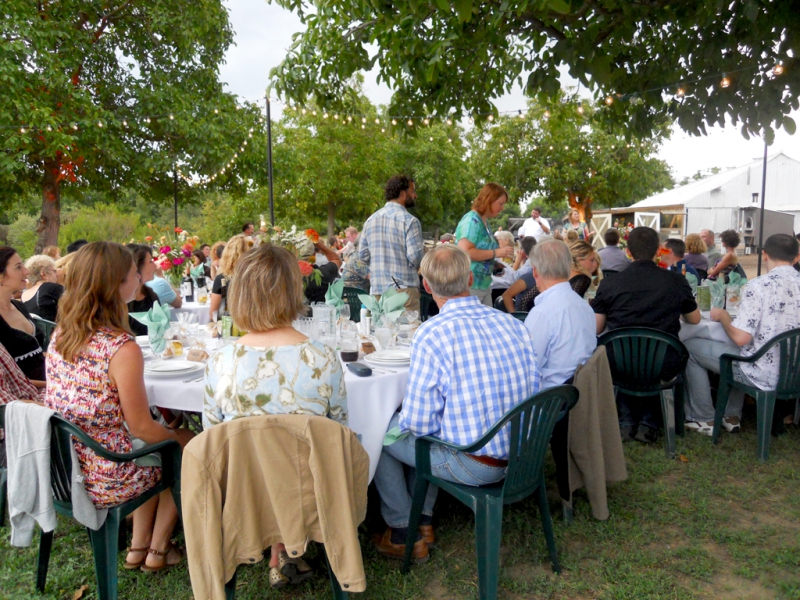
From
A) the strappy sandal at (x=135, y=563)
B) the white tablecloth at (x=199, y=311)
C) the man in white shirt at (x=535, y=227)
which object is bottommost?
the strappy sandal at (x=135, y=563)

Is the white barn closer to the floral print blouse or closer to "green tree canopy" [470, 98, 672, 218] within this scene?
"green tree canopy" [470, 98, 672, 218]

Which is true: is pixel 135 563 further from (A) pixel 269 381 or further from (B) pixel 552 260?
(B) pixel 552 260

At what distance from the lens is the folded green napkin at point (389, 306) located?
11.4 ft

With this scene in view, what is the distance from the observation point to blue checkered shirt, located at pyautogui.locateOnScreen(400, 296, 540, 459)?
2307 millimetres

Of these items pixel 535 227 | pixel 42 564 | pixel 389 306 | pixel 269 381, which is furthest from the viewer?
pixel 535 227

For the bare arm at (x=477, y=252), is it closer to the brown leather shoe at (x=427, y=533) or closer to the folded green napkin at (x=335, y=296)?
the folded green napkin at (x=335, y=296)

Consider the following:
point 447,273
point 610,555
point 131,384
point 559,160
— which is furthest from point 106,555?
point 559,160

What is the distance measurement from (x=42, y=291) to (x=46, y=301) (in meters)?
0.08

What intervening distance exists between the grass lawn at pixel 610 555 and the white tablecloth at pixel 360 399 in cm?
58

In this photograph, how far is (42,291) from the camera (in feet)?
14.8

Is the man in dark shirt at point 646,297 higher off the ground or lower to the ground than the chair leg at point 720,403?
higher

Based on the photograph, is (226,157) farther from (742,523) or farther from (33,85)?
(742,523)

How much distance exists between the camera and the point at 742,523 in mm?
3078

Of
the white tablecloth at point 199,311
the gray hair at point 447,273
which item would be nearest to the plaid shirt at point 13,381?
the gray hair at point 447,273
